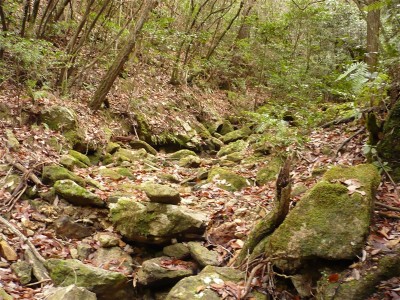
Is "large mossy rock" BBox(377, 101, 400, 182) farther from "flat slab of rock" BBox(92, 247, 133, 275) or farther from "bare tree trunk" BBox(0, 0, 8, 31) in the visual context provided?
"bare tree trunk" BBox(0, 0, 8, 31)

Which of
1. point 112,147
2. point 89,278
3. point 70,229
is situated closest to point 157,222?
point 89,278

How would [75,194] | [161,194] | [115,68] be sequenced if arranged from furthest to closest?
[115,68]
[75,194]
[161,194]

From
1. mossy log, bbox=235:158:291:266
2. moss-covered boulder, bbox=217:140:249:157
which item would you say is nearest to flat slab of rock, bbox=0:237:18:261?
mossy log, bbox=235:158:291:266

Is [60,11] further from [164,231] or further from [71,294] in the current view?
[71,294]

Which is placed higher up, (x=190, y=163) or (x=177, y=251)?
(x=190, y=163)

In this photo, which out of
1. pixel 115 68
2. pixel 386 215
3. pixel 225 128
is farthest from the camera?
pixel 225 128

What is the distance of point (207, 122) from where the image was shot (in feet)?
47.8

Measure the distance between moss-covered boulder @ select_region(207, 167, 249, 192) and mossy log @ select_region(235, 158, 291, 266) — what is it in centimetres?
256

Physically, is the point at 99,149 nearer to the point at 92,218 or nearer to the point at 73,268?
the point at 92,218

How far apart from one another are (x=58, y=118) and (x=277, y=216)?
20.5 feet

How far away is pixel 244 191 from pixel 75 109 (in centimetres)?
551

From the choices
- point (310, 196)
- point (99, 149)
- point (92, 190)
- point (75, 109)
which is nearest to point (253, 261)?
point (310, 196)

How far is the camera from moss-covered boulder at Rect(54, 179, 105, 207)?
239 inches

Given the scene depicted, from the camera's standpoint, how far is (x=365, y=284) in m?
3.42
